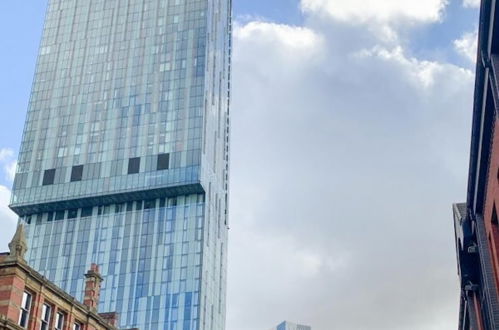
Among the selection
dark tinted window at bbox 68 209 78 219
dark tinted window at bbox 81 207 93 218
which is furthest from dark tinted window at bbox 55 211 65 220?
dark tinted window at bbox 81 207 93 218

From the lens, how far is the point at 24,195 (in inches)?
5782

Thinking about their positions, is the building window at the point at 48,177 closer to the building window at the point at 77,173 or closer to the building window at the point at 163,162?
the building window at the point at 77,173

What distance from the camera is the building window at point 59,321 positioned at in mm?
45969

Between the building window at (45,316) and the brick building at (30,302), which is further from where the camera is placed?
the building window at (45,316)

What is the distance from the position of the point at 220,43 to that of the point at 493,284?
130085 millimetres

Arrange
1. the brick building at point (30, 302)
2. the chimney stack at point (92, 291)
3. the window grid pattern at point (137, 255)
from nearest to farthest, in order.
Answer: the brick building at point (30, 302) < the chimney stack at point (92, 291) < the window grid pattern at point (137, 255)

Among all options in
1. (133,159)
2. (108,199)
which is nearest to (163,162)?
(133,159)

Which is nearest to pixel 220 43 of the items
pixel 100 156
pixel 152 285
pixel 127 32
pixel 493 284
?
pixel 127 32

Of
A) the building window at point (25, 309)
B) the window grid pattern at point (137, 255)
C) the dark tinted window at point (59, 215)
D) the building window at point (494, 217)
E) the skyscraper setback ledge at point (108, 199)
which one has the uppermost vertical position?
the skyscraper setback ledge at point (108, 199)

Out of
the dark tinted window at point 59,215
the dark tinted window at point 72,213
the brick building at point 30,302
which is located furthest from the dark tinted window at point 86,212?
the brick building at point 30,302

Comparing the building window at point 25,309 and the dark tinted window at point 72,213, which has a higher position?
the dark tinted window at point 72,213

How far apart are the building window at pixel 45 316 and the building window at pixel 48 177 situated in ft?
348

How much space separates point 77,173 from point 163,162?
19130 millimetres

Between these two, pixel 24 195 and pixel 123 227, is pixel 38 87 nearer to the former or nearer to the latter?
pixel 24 195
